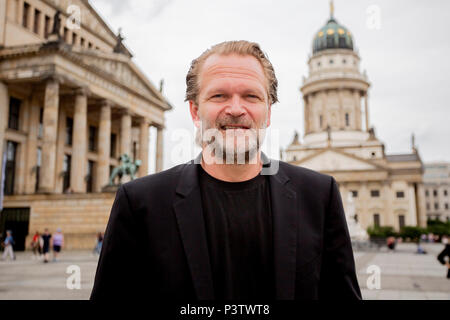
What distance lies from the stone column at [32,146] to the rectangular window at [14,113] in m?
1.12

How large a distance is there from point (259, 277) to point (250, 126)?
768 millimetres

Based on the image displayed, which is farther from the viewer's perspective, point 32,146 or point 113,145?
point 113,145

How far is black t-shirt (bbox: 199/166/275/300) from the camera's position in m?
2.09

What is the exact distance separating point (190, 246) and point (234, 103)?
2.47 feet

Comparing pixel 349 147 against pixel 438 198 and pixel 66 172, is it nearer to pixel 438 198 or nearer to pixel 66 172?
pixel 66 172

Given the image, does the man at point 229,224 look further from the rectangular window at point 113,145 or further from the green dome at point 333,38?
the green dome at point 333,38

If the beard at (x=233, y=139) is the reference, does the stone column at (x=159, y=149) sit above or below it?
above

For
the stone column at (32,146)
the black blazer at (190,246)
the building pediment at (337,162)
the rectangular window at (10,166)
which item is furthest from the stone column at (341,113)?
the black blazer at (190,246)

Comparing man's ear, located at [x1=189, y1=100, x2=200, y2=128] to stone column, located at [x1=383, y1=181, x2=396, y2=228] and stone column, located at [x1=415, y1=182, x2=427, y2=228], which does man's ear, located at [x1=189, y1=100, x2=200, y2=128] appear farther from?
stone column, located at [x1=415, y1=182, x2=427, y2=228]

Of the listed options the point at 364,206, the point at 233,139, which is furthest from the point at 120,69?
the point at 364,206

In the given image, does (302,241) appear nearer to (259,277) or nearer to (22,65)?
(259,277)

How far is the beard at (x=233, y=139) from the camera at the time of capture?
217cm

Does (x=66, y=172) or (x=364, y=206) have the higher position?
(x=66, y=172)

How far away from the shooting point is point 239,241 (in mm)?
2135
